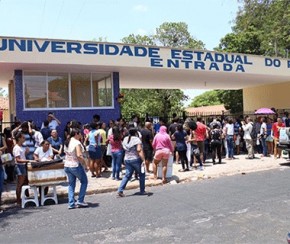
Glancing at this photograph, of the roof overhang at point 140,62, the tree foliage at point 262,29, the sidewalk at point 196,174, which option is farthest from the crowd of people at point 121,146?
the tree foliage at point 262,29

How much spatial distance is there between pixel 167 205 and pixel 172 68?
8215mm

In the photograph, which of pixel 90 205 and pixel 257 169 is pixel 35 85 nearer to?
pixel 90 205

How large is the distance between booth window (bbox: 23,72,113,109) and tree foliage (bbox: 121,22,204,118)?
1895 centimetres

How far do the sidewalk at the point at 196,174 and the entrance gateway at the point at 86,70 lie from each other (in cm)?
349

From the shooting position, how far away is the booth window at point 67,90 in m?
13.5

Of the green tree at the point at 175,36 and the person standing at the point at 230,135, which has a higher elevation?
the green tree at the point at 175,36

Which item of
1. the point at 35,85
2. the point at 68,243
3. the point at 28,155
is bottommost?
the point at 68,243

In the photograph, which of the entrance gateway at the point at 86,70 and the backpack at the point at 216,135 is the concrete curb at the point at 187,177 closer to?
the backpack at the point at 216,135

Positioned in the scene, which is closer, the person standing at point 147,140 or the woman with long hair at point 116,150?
the woman with long hair at point 116,150

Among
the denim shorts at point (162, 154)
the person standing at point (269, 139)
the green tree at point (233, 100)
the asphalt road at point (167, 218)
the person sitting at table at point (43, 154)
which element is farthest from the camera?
the green tree at point (233, 100)

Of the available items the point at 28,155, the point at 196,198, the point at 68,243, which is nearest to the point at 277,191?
the point at 196,198

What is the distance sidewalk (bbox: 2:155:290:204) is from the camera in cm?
934

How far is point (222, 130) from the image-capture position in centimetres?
1452

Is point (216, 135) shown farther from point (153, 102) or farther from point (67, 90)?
point (153, 102)
